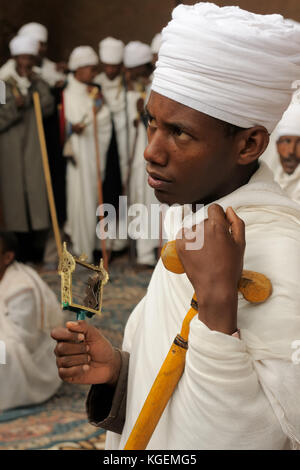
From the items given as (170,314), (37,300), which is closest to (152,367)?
(170,314)

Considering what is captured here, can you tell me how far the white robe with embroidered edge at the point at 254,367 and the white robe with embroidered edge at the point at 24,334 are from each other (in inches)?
94.7

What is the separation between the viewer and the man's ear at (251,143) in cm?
107

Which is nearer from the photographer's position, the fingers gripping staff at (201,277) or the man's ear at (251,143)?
the fingers gripping staff at (201,277)

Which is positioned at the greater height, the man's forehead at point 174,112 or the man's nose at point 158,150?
the man's forehead at point 174,112

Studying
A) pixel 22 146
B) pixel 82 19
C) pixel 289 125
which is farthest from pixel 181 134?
pixel 82 19

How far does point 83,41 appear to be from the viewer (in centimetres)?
791

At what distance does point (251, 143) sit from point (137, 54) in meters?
5.42

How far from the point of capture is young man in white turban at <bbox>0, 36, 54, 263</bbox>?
5.70m

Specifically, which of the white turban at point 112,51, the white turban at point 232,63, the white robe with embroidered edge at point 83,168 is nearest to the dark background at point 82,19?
the white turban at point 112,51

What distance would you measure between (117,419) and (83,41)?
23.9 ft

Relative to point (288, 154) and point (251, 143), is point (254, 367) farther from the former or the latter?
point (288, 154)

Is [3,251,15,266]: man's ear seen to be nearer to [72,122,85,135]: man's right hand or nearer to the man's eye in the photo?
the man's eye

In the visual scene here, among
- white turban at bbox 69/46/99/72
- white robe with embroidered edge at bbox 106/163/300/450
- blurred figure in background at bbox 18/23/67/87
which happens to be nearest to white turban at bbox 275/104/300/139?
white robe with embroidered edge at bbox 106/163/300/450

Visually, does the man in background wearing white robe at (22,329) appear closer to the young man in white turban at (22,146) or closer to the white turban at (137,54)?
the young man in white turban at (22,146)
